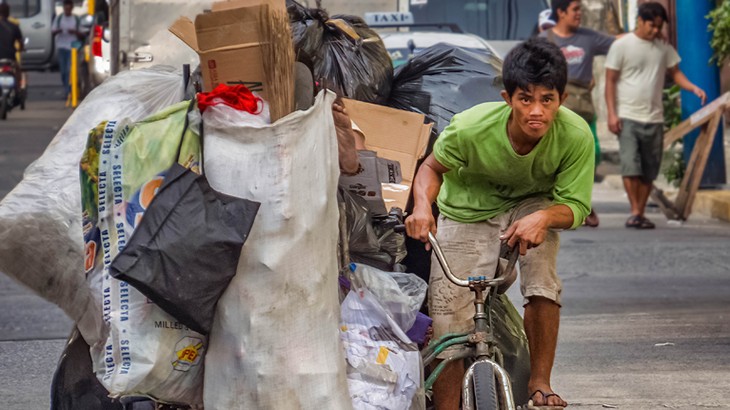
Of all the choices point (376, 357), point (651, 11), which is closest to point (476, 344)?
point (376, 357)

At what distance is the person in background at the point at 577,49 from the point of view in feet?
41.0

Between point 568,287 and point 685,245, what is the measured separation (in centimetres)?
213

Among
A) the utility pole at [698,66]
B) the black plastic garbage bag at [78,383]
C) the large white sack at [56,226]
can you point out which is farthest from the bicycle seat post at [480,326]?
the utility pole at [698,66]

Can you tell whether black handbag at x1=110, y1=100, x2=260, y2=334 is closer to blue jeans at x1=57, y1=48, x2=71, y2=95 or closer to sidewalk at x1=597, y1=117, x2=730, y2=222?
sidewalk at x1=597, y1=117, x2=730, y2=222

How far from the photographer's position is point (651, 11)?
12.5m

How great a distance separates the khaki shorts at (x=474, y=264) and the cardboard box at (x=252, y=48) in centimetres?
92

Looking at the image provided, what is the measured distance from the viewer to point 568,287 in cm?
951

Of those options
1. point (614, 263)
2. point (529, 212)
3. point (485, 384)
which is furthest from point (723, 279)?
point (485, 384)

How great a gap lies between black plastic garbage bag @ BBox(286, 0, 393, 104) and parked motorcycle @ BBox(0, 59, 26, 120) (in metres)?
17.5

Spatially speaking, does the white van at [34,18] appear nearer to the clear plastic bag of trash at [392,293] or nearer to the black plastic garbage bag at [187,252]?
the clear plastic bag of trash at [392,293]

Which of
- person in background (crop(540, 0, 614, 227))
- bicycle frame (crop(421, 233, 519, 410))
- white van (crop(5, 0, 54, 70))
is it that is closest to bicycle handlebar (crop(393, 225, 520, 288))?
bicycle frame (crop(421, 233, 519, 410))

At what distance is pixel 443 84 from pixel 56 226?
5.89 feet

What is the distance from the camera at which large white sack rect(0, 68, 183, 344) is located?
4.73 metres

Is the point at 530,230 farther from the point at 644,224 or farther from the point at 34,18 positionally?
the point at 34,18
